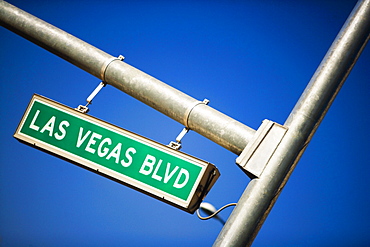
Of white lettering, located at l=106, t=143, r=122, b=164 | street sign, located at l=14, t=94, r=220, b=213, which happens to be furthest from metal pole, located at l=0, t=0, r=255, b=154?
white lettering, located at l=106, t=143, r=122, b=164

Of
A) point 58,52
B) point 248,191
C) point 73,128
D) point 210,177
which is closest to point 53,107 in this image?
point 73,128

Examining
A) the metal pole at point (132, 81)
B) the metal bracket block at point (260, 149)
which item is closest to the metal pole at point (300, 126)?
the metal bracket block at point (260, 149)

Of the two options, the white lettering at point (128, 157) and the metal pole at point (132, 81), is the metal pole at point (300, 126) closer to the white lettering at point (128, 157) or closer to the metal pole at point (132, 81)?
the metal pole at point (132, 81)

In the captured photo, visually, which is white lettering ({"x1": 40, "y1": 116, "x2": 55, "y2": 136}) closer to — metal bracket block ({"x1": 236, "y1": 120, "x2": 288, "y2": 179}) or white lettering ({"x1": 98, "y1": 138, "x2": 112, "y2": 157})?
white lettering ({"x1": 98, "y1": 138, "x2": 112, "y2": 157})

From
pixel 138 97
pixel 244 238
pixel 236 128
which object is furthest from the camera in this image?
pixel 138 97

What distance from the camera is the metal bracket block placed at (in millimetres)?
1873

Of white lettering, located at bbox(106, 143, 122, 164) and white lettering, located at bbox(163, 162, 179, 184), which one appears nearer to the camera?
white lettering, located at bbox(163, 162, 179, 184)

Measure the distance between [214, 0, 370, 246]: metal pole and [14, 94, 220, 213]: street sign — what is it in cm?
39

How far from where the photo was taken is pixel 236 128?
2.06m

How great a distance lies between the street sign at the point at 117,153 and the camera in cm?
217

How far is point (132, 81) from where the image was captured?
239cm

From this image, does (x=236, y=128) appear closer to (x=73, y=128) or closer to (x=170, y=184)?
(x=170, y=184)

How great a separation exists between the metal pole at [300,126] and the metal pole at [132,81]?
0.25m

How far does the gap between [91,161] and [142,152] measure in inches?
13.1
